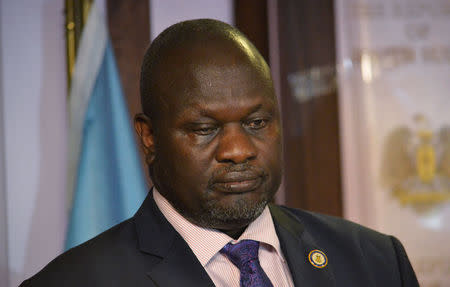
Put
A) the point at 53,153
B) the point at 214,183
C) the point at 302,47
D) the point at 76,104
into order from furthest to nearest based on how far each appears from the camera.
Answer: the point at 302,47 → the point at 53,153 → the point at 76,104 → the point at 214,183

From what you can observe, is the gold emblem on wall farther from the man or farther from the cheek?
the cheek

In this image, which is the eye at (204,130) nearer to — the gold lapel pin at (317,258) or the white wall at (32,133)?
the gold lapel pin at (317,258)

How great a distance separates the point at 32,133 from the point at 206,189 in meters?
1.81

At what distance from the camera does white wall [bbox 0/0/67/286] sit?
2.83 metres

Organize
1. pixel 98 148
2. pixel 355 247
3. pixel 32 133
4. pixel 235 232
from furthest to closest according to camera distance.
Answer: pixel 32 133 < pixel 98 148 < pixel 355 247 < pixel 235 232

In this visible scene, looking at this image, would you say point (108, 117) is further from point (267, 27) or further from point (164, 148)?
point (164, 148)

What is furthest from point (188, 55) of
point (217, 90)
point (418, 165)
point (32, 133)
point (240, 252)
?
point (418, 165)

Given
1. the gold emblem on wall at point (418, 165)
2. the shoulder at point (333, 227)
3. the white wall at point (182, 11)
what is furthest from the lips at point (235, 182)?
the gold emblem on wall at point (418, 165)

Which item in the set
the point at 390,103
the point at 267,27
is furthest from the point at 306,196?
the point at 267,27

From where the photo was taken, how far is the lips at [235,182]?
1297mm

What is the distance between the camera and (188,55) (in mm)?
1360

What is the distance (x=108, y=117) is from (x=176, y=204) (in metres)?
1.41

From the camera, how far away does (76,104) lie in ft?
8.73

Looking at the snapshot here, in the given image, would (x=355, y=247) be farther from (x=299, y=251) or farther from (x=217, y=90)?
(x=217, y=90)
